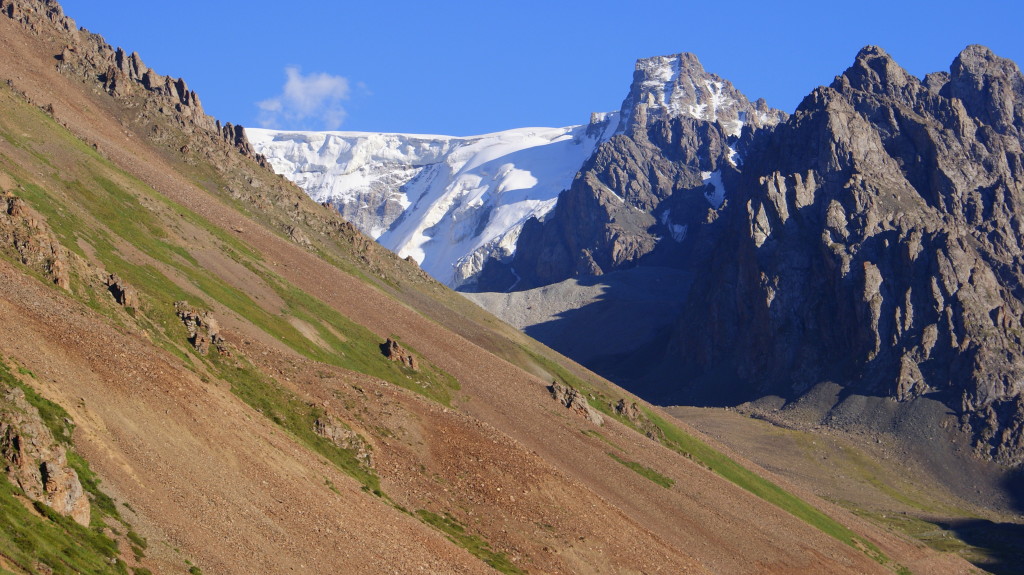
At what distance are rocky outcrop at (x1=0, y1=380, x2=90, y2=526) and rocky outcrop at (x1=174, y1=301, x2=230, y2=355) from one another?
33438 millimetres

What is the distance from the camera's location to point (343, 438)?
76.6m

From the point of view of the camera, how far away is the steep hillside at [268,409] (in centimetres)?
5134

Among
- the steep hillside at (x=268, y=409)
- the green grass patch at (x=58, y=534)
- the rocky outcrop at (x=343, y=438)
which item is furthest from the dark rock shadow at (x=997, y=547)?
the green grass patch at (x=58, y=534)

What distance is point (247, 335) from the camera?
93438mm

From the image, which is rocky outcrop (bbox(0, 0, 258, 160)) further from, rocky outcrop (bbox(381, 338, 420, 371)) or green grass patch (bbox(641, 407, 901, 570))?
green grass patch (bbox(641, 407, 901, 570))

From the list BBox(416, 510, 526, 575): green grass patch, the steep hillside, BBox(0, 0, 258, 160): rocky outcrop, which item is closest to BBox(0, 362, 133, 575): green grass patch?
the steep hillside

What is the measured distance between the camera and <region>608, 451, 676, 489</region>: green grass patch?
115m

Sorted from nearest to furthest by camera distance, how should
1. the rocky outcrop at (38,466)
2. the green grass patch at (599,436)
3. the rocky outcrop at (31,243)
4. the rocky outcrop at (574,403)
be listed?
the rocky outcrop at (38,466) < the rocky outcrop at (31,243) < the green grass patch at (599,436) < the rocky outcrop at (574,403)

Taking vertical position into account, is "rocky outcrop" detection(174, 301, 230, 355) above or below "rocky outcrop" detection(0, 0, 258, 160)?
below

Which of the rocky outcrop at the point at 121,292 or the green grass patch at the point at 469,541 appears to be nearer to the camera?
the green grass patch at the point at 469,541

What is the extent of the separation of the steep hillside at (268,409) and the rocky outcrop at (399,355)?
247 mm

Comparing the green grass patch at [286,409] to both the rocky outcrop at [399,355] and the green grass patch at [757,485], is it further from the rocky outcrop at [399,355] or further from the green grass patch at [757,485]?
the green grass patch at [757,485]

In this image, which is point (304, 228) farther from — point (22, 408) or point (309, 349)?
point (22, 408)

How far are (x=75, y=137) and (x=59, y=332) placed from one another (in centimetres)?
8669
